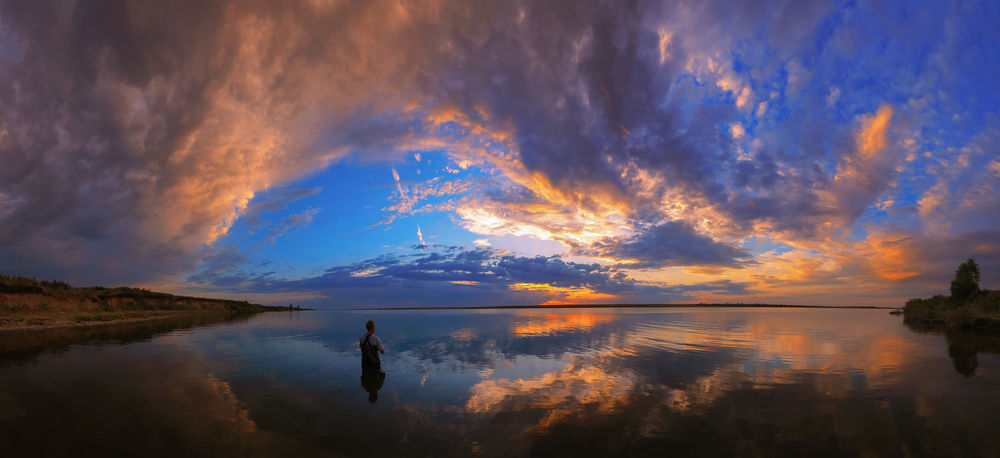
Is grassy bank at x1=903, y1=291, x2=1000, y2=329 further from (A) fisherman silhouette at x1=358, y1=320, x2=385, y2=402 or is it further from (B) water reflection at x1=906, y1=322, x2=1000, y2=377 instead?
(A) fisherman silhouette at x1=358, y1=320, x2=385, y2=402

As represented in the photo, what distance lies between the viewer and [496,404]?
11.8 m

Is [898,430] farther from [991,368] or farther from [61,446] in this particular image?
[61,446]

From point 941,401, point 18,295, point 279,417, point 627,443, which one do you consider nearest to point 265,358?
point 279,417

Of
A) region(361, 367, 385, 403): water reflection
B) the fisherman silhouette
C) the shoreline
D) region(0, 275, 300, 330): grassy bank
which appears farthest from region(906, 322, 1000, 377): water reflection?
region(0, 275, 300, 330): grassy bank

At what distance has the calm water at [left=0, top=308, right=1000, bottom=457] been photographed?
831 centimetres

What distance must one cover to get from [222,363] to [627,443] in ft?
65.5

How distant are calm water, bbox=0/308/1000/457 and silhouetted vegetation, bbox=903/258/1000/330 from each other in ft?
101

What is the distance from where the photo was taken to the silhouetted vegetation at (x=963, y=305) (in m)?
41.9

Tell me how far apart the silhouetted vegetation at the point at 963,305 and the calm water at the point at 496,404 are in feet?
101

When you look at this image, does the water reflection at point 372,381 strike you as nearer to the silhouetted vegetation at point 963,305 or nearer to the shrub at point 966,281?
the silhouetted vegetation at point 963,305

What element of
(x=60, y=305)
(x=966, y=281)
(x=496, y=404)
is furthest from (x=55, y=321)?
(x=966, y=281)

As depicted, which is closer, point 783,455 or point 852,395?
point 783,455

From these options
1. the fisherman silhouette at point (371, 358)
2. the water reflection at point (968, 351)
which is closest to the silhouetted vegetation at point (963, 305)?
the water reflection at point (968, 351)

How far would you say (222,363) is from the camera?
1905 cm
